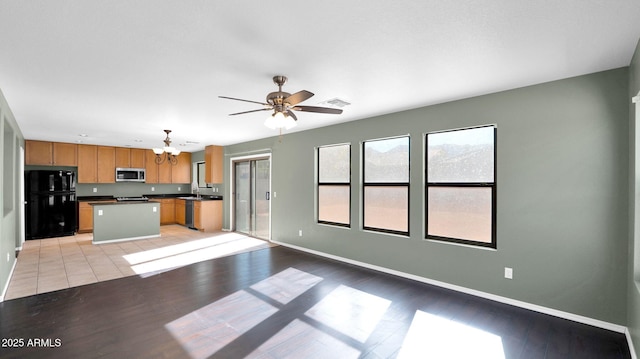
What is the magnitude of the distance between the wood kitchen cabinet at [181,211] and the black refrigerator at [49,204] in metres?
2.58

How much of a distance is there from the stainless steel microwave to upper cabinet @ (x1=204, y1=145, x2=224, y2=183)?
2.33 meters

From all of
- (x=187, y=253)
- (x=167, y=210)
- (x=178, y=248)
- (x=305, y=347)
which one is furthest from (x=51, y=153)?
(x=305, y=347)

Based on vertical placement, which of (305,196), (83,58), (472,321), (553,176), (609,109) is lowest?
(472,321)

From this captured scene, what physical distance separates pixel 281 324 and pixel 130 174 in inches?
317

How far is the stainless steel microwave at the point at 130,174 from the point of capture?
8461 mm

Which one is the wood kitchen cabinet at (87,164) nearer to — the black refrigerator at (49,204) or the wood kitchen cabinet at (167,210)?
the black refrigerator at (49,204)

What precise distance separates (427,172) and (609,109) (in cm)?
190

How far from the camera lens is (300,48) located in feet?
7.61

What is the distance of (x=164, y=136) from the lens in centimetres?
659

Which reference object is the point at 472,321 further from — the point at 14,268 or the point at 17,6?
the point at 14,268

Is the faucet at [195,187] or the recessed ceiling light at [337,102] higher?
the recessed ceiling light at [337,102]

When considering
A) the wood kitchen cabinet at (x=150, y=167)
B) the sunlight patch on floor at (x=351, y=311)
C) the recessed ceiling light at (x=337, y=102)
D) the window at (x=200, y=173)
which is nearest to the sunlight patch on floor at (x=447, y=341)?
the sunlight patch on floor at (x=351, y=311)

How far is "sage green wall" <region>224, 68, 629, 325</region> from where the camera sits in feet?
8.89

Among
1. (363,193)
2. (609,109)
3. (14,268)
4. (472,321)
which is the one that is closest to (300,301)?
(472,321)
